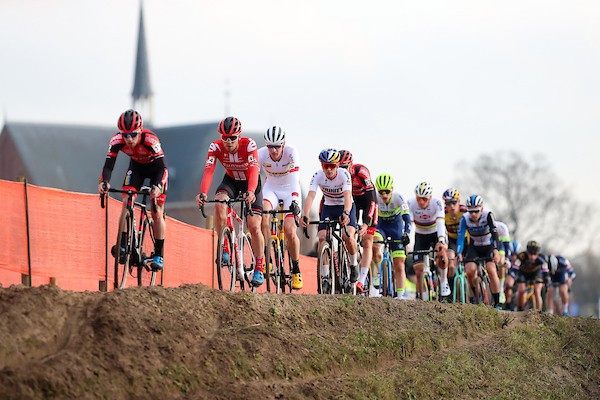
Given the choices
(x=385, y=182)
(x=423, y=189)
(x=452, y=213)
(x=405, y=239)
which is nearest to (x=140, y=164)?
(x=385, y=182)

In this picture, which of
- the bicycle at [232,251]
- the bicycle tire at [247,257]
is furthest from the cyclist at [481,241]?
the bicycle at [232,251]

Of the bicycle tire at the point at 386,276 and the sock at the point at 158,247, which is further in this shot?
the bicycle tire at the point at 386,276

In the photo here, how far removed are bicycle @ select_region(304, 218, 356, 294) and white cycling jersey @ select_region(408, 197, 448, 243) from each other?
398 cm

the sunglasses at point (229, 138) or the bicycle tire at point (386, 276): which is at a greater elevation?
the sunglasses at point (229, 138)

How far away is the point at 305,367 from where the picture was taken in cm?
1099

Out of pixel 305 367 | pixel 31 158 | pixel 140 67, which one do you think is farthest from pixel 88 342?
pixel 140 67

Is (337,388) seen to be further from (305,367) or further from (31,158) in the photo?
(31,158)

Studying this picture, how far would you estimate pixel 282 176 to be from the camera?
646 inches

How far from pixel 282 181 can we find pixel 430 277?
21.1 ft

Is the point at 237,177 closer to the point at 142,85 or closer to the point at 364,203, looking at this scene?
the point at 364,203

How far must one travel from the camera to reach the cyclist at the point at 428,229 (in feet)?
70.1

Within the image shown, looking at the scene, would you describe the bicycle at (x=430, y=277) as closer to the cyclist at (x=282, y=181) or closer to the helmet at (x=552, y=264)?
the cyclist at (x=282, y=181)

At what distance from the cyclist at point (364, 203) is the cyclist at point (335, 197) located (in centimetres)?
30

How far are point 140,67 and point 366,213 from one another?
134m
